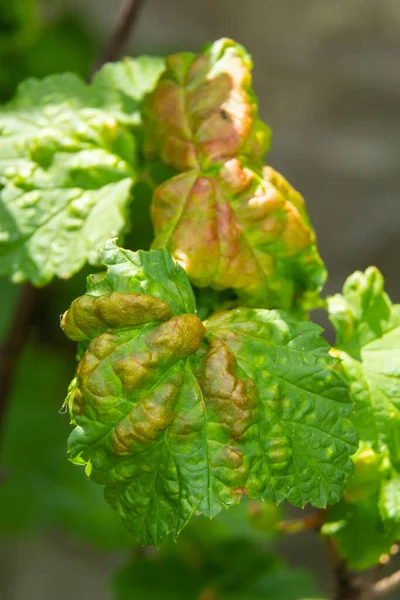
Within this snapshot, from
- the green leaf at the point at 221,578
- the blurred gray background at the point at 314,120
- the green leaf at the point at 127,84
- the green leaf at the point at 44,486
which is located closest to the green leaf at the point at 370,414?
the green leaf at the point at 127,84

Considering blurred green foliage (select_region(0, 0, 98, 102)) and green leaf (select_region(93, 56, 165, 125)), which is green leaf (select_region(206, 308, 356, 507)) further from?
blurred green foliage (select_region(0, 0, 98, 102))

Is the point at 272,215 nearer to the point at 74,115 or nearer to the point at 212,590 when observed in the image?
the point at 74,115

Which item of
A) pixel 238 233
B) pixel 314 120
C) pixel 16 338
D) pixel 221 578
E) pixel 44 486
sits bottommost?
pixel 44 486

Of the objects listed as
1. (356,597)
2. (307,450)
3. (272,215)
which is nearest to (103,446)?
(307,450)

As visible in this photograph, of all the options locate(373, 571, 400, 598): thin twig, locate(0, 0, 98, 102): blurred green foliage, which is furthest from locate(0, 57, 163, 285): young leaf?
locate(0, 0, 98, 102): blurred green foliage

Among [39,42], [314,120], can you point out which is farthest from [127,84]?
[314,120]

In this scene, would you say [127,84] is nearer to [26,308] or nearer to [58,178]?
[58,178]

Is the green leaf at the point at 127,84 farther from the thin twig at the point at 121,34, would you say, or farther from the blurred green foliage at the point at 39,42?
the blurred green foliage at the point at 39,42
